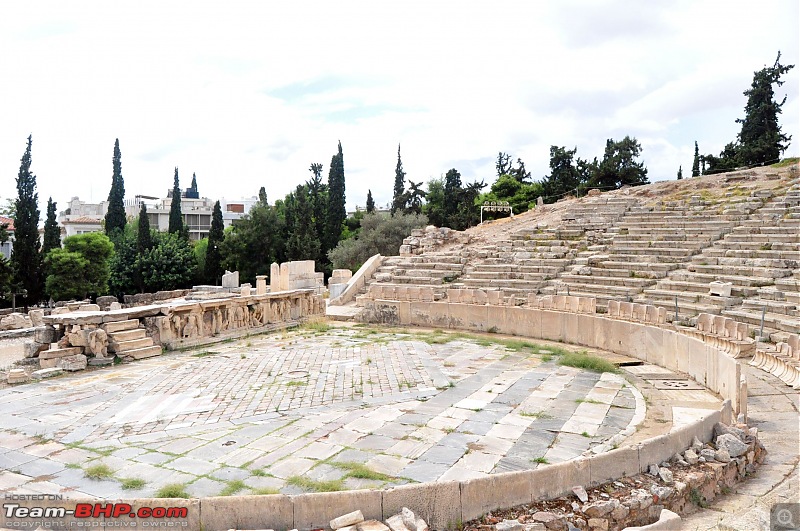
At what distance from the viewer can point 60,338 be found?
10008mm

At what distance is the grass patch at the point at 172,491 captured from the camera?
4.52 m

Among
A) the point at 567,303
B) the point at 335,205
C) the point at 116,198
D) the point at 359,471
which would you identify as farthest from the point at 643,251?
the point at 116,198

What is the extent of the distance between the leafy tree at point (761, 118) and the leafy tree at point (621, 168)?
5.22 metres

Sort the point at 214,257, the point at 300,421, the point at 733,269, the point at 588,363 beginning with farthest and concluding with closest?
the point at 214,257 → the point at 733,269 → the point at 588,363 → the point at 300,421

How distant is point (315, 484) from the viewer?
4.71 m

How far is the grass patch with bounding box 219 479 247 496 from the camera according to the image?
15.1ft

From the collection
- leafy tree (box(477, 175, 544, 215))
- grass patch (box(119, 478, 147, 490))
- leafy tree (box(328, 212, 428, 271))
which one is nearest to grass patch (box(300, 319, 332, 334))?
grass patch (box(119, 478, 147, 490))

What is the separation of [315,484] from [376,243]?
1073 inches

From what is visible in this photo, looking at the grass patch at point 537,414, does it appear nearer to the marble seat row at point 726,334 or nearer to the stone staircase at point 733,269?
the marble seat row at point 726,334

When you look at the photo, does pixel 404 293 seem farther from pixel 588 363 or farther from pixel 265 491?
pixel 265 491

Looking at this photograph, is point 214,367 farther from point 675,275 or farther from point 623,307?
point 675,275

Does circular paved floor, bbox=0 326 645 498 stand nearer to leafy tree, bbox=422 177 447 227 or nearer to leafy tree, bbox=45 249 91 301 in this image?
leafy tree, bbox=45 249 91 301

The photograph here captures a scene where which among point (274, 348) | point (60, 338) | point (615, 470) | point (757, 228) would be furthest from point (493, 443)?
point (757, 228)

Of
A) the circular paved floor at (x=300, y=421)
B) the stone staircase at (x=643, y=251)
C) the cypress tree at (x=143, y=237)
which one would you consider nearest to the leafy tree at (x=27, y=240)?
the cypress tree at (x=143, y=237)
